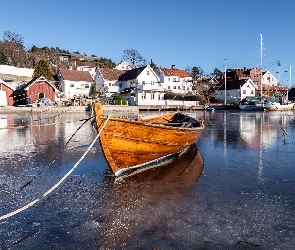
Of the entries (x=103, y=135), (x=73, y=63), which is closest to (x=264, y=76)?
(x=73, y=63)

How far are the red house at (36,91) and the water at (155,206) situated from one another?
40255 mm

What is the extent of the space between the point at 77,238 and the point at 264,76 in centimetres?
9389

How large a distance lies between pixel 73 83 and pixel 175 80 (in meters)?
27.7

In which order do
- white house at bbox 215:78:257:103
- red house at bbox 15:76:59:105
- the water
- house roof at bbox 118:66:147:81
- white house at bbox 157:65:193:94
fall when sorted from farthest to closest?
white house at bbox 157:65:193:94, white house at bbox 215:78:257:103, house roof at bbox 118:66:147:81, red house at bbox 15:76:59:105, the water

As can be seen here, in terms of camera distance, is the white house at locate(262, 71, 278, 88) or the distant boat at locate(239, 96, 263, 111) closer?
the distant boat at locate(239, 96, 263, 111)

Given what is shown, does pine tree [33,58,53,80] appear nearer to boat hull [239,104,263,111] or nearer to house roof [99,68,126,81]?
house roof [99,68,126,81]

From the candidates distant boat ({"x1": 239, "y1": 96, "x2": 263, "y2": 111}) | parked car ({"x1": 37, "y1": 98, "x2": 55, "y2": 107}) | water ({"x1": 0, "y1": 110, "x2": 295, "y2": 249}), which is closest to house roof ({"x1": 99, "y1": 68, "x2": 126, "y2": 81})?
parked car ({"x1": 37, "y1": 98, "x2": 55, "y2": 107})

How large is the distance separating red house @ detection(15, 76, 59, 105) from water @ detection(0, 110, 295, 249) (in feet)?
132

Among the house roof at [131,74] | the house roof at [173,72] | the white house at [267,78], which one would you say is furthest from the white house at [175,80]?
the white house at [267,78]

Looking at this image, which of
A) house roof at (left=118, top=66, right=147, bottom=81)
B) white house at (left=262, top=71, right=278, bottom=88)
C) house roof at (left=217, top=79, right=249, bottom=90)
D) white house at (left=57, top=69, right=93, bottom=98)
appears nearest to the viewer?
white house at (left=57, top=69, right=93, bottom=98)

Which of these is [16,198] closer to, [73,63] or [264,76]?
[73,63]

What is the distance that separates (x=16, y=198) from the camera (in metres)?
6.80

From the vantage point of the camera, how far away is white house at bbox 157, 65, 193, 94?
246 ft

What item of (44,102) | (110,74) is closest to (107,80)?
(110,74)
